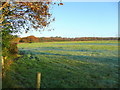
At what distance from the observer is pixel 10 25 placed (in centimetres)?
1441

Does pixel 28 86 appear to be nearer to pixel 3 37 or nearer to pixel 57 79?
pixel 57 79

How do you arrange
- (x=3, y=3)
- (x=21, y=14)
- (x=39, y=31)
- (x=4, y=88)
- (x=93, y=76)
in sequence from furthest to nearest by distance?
1. (x=39, y=31)
2. (x=21, y=14)
3. (x=3, y=3)
4. (x=93, y=76)
5. (x=4, y=88)

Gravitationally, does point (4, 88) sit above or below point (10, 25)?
below

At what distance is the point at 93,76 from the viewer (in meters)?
10.4

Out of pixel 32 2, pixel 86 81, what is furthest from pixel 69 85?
pixel 32 2

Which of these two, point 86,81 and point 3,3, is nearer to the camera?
point 86,81

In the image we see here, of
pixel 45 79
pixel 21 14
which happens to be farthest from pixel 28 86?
pixel 21 14

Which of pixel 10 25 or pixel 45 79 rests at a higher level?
pixel 10 25

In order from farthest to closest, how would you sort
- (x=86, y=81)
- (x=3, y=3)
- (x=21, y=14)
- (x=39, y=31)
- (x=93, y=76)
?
(x=39, y=31)
(x=21, y=14)
(x=3, y=3)
(x=93, y=76)
(x=86, y=81)

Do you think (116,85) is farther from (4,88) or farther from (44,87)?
(4,88)

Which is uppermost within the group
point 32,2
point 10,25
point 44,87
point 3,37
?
point 32,2

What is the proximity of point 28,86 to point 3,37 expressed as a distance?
270 inches

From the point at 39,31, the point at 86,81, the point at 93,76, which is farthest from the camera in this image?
the point at 39,31

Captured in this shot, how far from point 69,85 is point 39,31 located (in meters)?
7.20
